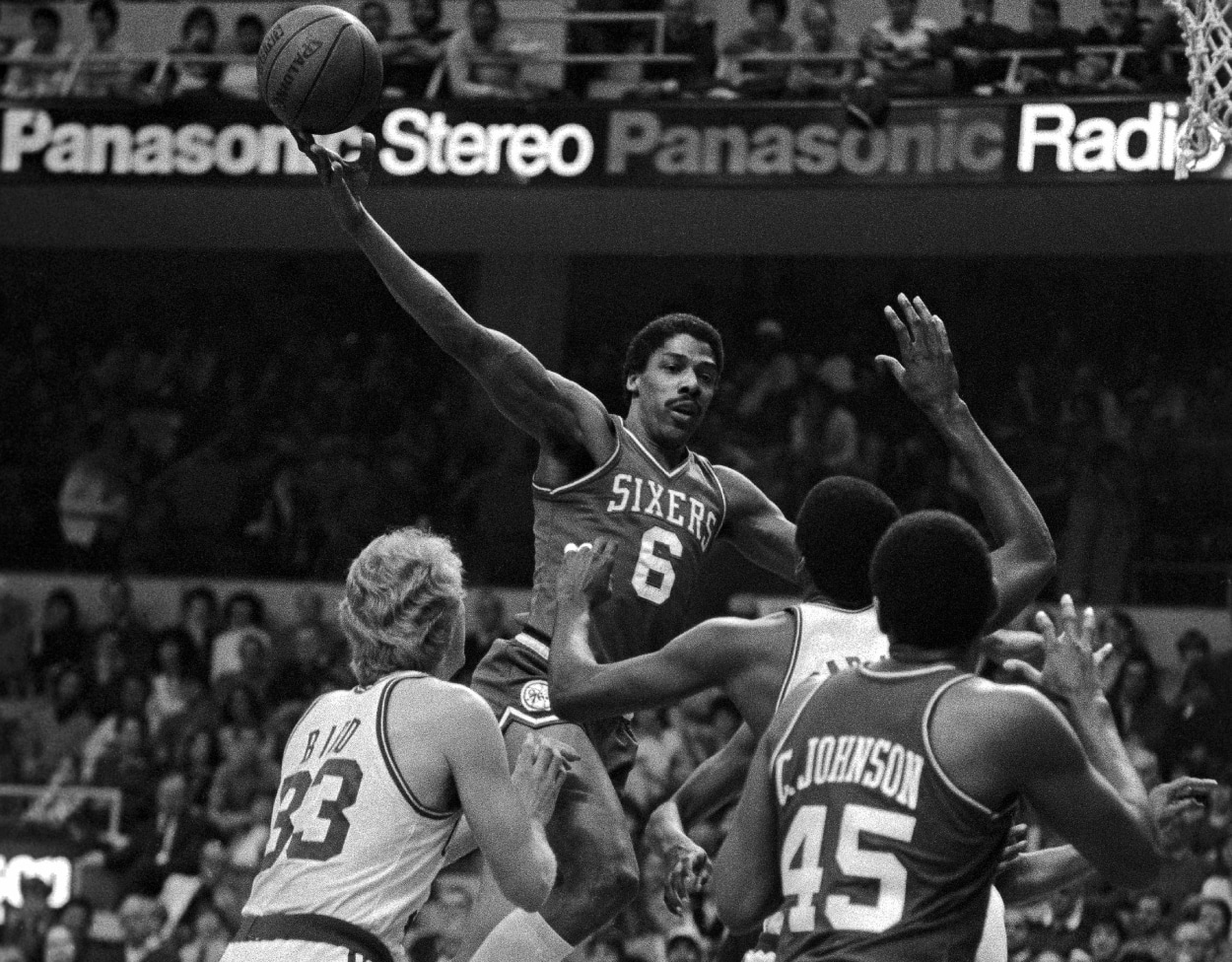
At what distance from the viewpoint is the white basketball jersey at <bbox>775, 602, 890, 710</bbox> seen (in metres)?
4.66

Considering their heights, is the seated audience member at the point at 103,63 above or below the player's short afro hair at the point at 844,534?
above

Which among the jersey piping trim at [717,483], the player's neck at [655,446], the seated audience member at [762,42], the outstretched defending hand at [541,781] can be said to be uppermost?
the seated audience member at [762,42]

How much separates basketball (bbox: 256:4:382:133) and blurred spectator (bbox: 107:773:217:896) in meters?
6.76

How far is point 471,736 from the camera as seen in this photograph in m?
4.41

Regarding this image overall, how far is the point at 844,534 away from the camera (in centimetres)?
473

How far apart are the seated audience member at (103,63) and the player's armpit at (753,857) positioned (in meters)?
12.1

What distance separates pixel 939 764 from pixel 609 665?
109 centimetres

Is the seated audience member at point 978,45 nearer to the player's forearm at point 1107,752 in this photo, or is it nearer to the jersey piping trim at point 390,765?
the jersey piping trim at point 390,765

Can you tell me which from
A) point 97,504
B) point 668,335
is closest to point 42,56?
point 97,504

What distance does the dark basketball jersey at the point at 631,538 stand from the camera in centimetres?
604

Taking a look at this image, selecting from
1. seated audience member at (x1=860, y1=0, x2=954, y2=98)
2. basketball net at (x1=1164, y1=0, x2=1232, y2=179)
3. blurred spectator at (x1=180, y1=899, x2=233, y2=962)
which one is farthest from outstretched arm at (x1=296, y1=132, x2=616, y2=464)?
seated audience member at (x1=860, y1=0, x2=954, y2=98)

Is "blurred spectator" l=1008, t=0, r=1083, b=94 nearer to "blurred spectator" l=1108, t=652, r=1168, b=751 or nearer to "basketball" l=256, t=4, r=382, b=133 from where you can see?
"blurred spectator" l=1108, t=652, r=1168, b=751

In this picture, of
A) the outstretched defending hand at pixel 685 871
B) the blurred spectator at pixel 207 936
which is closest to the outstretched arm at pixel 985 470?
the outstretched defending hand at pixel 685 871

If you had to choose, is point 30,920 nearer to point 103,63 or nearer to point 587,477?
point 103,63
